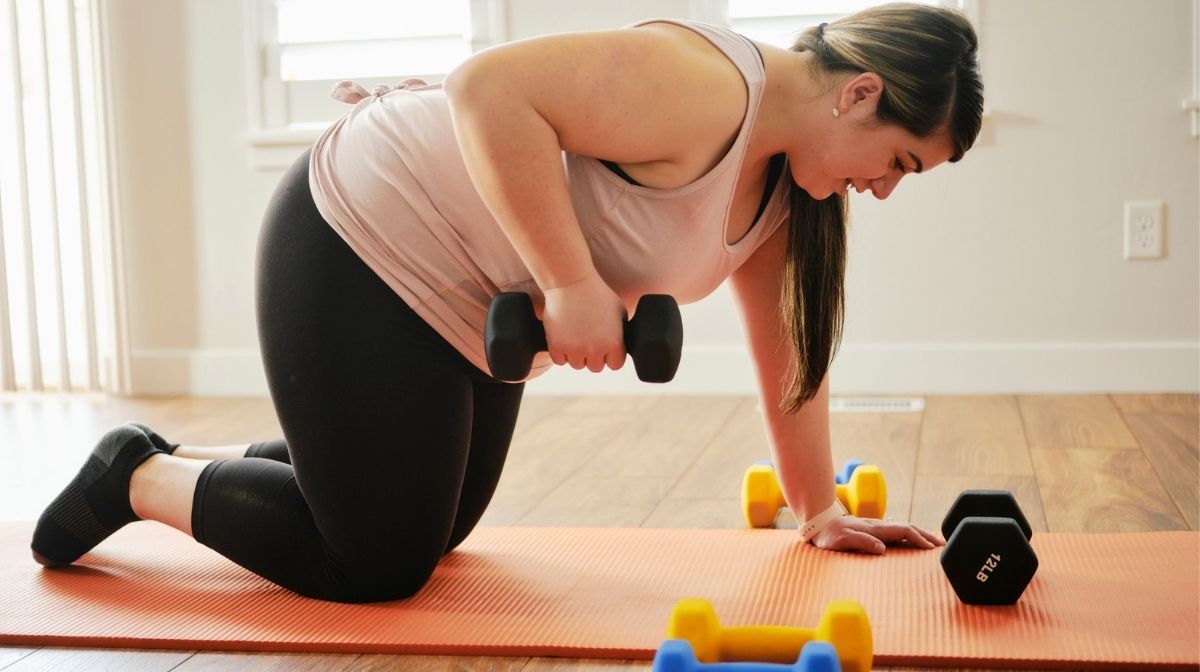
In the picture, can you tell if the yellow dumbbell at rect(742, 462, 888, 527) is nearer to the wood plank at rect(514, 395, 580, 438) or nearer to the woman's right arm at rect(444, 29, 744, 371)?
the woman's right arm at rect(444, 29, 744, 371)

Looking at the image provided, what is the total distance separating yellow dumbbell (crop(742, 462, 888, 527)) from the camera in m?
1.65

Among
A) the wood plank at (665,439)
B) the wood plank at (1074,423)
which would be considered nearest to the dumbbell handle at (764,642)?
the wood plank at (665,439)

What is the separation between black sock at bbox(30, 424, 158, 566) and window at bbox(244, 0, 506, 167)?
66.2 inches

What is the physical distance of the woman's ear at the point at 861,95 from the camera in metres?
1.19

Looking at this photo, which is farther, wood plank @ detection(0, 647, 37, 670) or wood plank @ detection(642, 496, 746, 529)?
wood plank @ detection(642, 496, 746, 529)

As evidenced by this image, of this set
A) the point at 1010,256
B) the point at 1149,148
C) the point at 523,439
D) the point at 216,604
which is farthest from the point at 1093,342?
the point at 216,604

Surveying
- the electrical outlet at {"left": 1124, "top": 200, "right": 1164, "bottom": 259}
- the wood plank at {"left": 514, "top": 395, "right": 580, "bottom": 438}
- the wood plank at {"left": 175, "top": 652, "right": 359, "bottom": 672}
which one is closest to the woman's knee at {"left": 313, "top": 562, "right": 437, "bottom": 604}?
the wood plank at {"left": 175, "top": 652, "right": 359, "bottom": 672}

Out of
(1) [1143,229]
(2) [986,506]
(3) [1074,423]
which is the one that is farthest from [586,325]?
(1) [1143,229]

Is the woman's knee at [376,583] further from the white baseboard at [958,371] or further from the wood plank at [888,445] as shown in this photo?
the white baseboard at [958,371]

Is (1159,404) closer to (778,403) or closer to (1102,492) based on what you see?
(1102,492)

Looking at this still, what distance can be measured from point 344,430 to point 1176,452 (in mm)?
1505

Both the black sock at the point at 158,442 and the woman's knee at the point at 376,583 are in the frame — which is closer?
the woman's knee at the point at 376,583

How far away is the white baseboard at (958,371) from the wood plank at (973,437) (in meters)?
0.08

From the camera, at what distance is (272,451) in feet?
5.08
